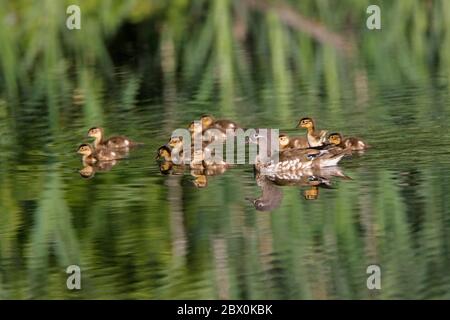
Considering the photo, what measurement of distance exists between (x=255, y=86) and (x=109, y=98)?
769 mm

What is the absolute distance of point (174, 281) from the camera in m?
5.44

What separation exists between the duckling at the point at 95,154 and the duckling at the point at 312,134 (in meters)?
0.86

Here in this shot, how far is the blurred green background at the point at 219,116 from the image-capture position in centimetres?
554

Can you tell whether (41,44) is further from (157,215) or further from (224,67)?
(157,215)

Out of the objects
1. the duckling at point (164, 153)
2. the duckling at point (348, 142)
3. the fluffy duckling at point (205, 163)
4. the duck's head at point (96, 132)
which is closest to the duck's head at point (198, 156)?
the fluffy duckling at point (205, 163)

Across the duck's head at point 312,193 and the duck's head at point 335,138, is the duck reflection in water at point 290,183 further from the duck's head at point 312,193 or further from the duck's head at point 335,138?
the duck's head at point 335,138

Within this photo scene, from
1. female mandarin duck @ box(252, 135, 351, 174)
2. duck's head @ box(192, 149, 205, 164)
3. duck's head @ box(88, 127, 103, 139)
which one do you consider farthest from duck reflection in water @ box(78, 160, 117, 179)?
female mandarin duck @ box(252, 135, 351, 174)

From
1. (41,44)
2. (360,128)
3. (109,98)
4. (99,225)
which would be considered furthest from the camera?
(41,44)

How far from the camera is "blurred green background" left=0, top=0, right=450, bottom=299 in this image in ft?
18.2

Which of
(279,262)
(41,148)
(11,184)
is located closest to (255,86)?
(41,148)

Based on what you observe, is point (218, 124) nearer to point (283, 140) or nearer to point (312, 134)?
point (283, 140)

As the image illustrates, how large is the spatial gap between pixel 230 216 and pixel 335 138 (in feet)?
3.50

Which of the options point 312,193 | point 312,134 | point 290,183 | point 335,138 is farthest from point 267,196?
point 312,134

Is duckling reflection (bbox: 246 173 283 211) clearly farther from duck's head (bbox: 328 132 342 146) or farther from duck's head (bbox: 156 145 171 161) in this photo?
duck's head (bbox: 156 145 171 161)
